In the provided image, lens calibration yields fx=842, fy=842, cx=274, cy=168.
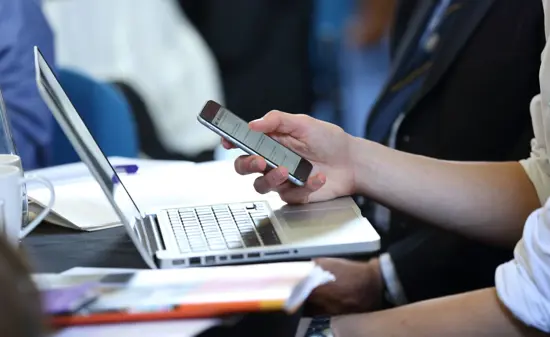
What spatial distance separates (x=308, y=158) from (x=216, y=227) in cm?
24

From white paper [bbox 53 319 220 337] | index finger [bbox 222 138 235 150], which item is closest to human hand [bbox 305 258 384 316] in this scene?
index finger [bbox 222 138 235 150]

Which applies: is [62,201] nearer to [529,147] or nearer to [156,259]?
[156,259]

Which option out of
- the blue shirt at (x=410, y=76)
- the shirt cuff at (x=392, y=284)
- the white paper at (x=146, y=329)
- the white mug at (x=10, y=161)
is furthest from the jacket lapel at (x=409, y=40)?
the white paper at (x=146, y=329)

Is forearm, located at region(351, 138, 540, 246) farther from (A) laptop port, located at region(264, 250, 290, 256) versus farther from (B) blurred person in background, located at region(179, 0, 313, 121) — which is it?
(B) blurred person in background, located at region(179, 0, 313, 121)

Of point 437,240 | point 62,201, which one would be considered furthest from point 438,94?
point 62,201

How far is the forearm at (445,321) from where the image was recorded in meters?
0.91

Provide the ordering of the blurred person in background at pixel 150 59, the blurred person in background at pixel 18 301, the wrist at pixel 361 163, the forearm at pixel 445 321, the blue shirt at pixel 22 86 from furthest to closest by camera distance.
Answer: the blurred person in background at pixel 150 59 < the blue shirt at pixel 22 86 < the wrist at pixel 361 163 < the forearm at pixel 445 321 < the blurred person in background at pixel 18 301

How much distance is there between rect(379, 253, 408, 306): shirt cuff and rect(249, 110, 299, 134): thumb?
0.36 metres

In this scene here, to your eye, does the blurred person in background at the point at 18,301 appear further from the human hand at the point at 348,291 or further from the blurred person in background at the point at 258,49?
the blurred person in background at the point at 258,49

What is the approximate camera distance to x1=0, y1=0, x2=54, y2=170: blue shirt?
1667 mm

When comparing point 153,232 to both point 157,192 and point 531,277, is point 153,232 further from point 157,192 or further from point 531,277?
point 531,277

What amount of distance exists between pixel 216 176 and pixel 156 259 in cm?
33

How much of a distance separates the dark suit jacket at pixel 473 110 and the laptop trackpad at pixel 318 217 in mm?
348

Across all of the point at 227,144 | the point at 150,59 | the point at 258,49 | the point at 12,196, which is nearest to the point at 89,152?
the point at 12,196
